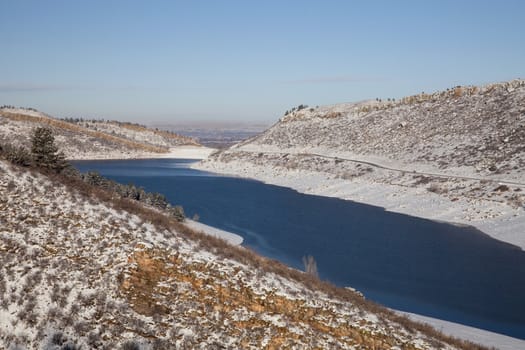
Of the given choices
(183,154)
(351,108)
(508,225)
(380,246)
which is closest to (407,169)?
(508,225)

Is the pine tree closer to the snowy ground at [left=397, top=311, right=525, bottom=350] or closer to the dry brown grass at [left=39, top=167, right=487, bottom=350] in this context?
the dry brown grass at [left=39, top=167, right=487, bottom=350]

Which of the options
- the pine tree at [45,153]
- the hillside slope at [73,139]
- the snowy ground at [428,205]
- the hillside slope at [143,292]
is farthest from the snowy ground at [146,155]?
the hillside slope at [143,292]

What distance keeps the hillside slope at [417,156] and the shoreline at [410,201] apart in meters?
0.10

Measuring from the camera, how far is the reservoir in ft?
74.2

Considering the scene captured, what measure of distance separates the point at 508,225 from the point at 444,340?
26.0m

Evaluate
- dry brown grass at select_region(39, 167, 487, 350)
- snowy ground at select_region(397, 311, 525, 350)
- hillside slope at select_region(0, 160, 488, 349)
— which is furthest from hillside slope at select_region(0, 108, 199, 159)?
snowy ground at select_region(397, 311, 525, 350)

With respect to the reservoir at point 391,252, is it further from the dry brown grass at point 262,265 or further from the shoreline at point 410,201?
the dry brown grass at point 262,265

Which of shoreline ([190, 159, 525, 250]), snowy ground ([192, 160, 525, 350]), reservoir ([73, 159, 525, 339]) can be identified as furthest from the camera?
shoreline ([190, 159, 525, 250])

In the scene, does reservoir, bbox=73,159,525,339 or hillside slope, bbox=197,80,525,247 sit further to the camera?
hillside slope, bbox=197,80,525,247

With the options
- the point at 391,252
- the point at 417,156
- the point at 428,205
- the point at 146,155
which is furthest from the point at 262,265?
the point at 146,155

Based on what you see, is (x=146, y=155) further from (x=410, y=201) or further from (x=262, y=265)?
(x=262, y=265)

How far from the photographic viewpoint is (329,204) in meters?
51.7

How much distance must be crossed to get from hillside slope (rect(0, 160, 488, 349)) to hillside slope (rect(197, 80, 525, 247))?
25.5m

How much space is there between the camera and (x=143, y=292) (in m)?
12.3
